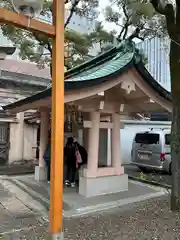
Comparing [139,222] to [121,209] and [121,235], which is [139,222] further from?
[121,209]

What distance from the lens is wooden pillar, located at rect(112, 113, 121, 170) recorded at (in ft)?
26.5

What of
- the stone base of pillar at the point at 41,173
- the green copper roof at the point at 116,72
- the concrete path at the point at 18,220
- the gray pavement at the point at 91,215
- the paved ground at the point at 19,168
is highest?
the green copper roof at the point at 116,72

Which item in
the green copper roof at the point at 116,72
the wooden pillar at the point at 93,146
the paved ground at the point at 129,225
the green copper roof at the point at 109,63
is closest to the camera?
the paved ground at the point at 129,225

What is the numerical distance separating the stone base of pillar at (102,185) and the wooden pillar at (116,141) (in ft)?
1.33

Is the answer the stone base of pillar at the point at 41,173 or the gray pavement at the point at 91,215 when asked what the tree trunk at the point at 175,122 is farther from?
the stone base of pillar at the point at 41,173

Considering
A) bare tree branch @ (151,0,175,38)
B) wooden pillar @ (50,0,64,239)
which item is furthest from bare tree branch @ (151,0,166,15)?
wooden pillar @ (50,0,64,239)

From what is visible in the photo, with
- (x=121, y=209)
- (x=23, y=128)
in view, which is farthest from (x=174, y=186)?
(x=23, y=128)

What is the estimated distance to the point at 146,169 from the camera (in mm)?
12609

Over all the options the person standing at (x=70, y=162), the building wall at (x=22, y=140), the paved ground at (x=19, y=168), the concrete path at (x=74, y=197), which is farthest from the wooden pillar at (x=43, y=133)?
the building wall at (x=22, y=140)

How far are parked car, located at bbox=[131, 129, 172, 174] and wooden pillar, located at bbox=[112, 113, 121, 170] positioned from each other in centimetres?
395

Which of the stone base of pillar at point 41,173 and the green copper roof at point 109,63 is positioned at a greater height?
the green copper roof at point 109,63

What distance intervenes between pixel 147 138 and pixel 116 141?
15.1ft

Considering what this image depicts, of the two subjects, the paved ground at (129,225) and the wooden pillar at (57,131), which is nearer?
the wooden pillar at (57,131)

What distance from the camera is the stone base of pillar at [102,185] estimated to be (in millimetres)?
7301
